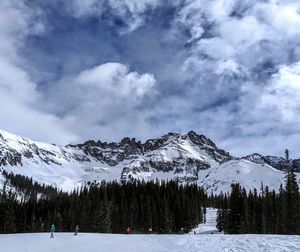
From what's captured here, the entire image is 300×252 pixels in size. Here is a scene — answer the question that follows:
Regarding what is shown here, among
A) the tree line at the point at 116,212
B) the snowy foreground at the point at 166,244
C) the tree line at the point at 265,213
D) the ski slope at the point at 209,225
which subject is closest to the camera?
the snowy foreground at the point at 166,244

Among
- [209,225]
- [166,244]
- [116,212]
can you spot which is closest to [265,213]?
[209,225]

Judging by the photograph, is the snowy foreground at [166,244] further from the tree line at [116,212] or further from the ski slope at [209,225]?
the ski slope at [209,225]

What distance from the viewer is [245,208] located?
119 meters

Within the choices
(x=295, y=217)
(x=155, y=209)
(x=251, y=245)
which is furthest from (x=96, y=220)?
(x=251, y=245)

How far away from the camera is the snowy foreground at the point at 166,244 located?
124ft

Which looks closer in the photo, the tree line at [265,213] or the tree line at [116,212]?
the tree line at [265,213]

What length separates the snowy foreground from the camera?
37.9 meters

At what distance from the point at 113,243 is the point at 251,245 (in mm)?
17263

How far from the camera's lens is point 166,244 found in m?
45.3

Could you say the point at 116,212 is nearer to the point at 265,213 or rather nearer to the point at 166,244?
the point at 265,213

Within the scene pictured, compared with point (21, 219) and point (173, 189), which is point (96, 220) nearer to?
point (21, 219)

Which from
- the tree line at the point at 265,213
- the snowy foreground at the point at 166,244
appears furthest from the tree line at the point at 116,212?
the snowy foreground at the point at 166,244

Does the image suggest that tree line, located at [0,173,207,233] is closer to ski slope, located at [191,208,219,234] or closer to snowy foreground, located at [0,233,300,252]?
ski slope, located at [191,208,219,234]

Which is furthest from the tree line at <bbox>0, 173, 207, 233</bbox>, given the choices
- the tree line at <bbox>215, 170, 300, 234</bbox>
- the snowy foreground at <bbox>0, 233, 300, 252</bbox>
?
the snowy foreground at <bbox>0, 233, 300, 252</bbox>
